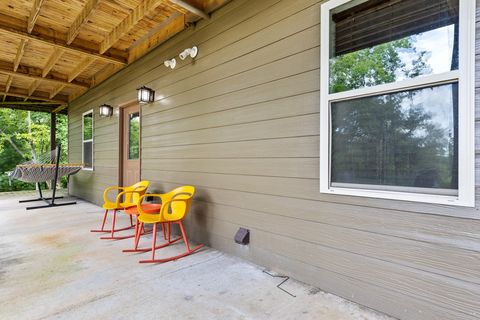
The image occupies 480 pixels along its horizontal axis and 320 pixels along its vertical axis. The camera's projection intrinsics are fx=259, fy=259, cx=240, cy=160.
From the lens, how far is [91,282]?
220cm

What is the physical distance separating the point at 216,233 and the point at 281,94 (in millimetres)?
1733

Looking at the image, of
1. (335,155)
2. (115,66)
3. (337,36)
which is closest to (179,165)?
(335,155)

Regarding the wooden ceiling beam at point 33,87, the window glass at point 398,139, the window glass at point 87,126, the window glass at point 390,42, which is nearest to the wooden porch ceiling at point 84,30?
→ the wooden ceiling beam at point 33,87

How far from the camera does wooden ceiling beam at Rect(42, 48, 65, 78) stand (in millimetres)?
4508

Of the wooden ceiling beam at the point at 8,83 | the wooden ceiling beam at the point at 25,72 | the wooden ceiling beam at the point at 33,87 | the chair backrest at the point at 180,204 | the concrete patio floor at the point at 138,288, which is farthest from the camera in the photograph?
the wooden ceiling beam at the point at 33,87

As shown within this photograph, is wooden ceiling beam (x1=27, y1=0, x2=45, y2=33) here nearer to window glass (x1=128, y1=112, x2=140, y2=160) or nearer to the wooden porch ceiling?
the wooden porch ceiling

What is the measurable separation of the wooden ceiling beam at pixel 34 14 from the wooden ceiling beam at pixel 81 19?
1.45 feet

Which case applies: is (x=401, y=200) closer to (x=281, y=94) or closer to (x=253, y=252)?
(x=281, y=94)

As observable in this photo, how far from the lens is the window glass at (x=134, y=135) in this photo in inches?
185

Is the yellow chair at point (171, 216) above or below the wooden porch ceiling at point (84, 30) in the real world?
below

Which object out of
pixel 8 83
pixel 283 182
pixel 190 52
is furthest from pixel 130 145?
pixel 8 83

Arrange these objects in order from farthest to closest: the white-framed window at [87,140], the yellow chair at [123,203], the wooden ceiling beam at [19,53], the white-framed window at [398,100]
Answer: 1. the white-framed window at [87,140]
2. the wooden ceiling beam at [19,53]
3. the yellow chair at [123,203]
4. the white-framed window at [398,100]

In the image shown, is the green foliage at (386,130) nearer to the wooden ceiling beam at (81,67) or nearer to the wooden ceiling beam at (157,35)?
the wooden ceiling beam at (157,35)

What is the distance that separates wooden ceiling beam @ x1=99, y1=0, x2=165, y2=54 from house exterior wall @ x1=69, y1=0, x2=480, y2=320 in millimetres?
532
